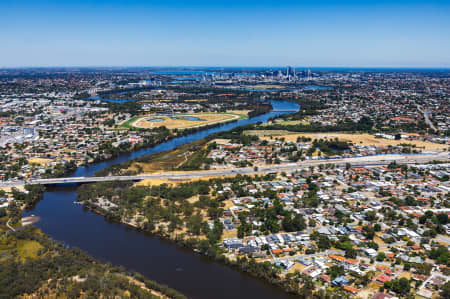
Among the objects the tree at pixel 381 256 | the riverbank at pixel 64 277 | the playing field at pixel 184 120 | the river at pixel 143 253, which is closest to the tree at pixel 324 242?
the tree at pixel 381 256

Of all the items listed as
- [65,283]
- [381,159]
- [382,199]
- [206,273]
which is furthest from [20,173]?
[381,159]

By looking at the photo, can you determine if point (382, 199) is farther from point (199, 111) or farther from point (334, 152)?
point (199, 111)

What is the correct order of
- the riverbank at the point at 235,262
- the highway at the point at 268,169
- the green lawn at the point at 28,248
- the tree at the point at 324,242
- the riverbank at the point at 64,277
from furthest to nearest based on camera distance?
the highway at the point at 268,169, the tree at the point at 324,242, the green lawn at the point at 28,248, the riverbank at the point at 235,262, the riverbank at the point at 64,277

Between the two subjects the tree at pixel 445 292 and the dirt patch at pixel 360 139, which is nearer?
the tree at pixel 445 292

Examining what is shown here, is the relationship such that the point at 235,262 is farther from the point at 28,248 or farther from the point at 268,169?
the point at 268,169

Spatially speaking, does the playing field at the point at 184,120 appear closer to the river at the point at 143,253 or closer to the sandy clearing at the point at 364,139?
the sandy clearing at the point at 364,139

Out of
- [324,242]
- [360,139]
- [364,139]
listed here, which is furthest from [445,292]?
[364,139]

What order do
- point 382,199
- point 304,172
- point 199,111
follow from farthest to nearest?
point 199,111, point 304,172, point 382,199
